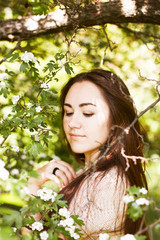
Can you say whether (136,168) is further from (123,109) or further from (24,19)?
(24,19)

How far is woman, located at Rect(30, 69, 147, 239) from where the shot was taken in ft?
6.58

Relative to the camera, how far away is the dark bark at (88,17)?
2465 mm

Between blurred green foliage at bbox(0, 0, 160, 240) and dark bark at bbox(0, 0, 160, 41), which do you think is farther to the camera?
dark bark at bbox(0, 0, 160, 41)

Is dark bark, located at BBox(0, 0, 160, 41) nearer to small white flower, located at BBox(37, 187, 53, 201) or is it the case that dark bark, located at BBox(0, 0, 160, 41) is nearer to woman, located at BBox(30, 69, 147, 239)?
woman, located at BBox(30, 69, 147, 239)

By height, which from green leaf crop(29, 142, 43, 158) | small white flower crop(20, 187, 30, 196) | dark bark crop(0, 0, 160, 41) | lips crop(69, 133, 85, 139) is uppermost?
dark bark crop(0, 0, 160, 41)

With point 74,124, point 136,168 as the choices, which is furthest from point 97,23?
point 136,168

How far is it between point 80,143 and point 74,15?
0.96 metres

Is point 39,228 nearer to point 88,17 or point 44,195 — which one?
point 44,195

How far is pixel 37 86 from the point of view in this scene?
2344 millimetres

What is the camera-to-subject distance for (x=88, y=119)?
2178mm

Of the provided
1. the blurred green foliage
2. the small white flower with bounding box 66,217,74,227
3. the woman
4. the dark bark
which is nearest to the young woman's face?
the woman

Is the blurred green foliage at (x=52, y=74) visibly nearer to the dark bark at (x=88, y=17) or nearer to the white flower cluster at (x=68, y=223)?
the dark bark at (x=88, y=17)

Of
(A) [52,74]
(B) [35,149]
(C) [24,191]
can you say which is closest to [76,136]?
(B) [35,149]

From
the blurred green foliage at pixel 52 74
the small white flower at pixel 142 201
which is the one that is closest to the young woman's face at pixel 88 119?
the blurred green foliage at pixel 52 74
